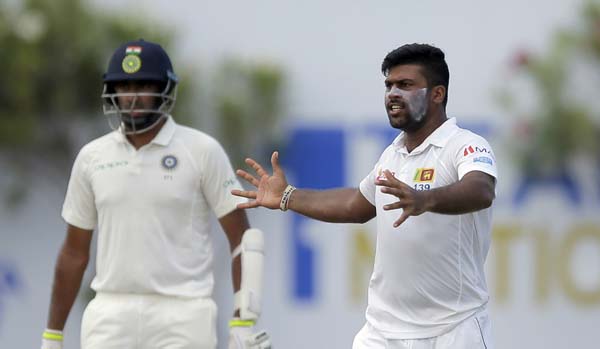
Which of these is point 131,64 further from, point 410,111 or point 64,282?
point 410,111

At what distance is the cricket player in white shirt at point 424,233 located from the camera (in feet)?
15.7

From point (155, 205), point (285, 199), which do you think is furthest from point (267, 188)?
point (155, 205)

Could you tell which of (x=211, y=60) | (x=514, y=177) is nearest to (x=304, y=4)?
(x=211, y=60)

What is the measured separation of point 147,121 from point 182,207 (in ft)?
1.29

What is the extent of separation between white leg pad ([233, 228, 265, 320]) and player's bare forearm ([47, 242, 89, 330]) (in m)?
0.70

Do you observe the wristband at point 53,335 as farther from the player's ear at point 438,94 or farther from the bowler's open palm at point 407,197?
the bowler's open palm at point 407,197

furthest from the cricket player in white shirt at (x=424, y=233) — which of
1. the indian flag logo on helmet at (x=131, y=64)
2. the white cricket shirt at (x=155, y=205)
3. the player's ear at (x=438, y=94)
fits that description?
the indian flag logo on helmet at (x=131, y=64)

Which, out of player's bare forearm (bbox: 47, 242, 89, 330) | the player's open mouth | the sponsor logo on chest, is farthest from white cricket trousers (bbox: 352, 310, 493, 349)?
player's bare forearm (bbox: 47, 242, 89, 330)

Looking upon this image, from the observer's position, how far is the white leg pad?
5.68m

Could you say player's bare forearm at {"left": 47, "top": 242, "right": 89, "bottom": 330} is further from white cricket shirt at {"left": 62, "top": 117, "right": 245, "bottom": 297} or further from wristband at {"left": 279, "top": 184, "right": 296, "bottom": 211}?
wristband at {"left": 279, "top": 184, "right": 296, "bottom": 211}

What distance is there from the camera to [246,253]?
5688 mm

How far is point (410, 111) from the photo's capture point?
4934 mm

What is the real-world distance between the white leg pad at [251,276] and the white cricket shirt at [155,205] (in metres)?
0.14

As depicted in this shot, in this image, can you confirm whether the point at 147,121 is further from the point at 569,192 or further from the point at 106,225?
the point at 569,192
